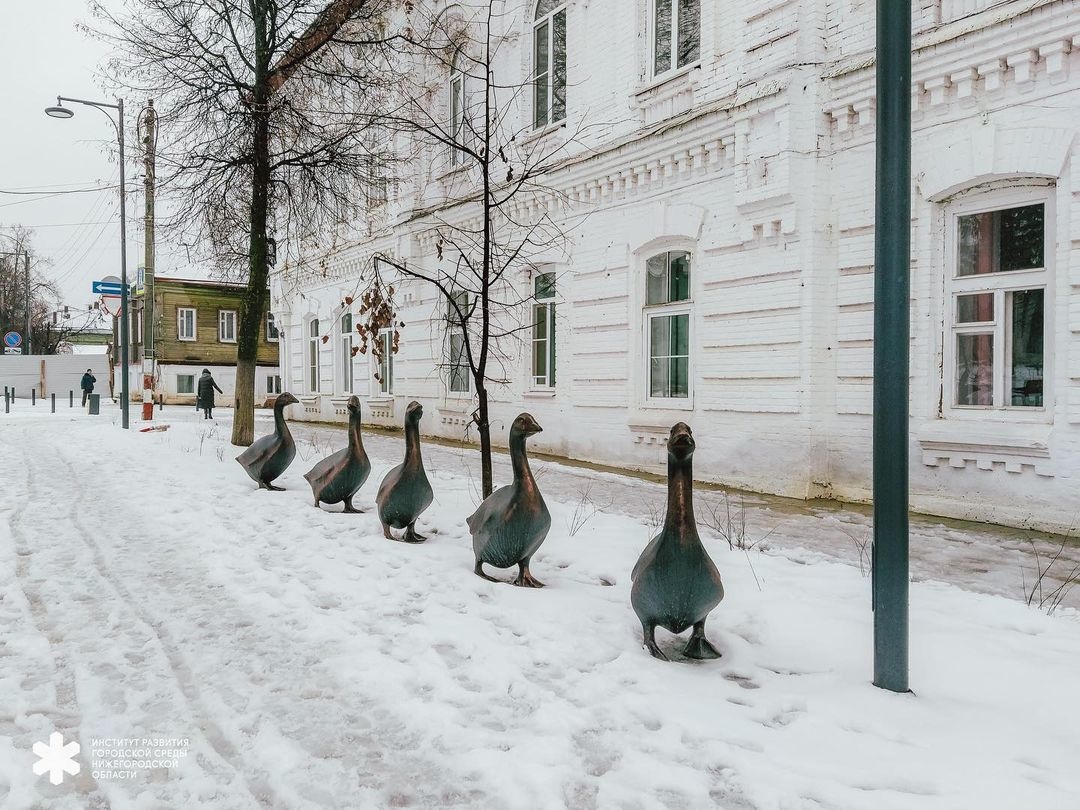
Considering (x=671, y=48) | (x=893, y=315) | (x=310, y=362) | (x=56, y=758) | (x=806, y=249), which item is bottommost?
(x=56, y=758)

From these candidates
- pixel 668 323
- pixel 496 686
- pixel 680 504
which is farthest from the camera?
pixel 668 323

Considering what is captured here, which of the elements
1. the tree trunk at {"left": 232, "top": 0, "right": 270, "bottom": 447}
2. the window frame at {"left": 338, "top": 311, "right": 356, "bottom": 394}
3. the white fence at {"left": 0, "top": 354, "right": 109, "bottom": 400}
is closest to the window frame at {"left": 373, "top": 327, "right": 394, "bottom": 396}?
the window frame at {"left": 338, "top": 311, "right": 356, "bottom": 394}

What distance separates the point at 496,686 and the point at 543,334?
9508 mm

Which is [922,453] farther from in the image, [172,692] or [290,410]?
[290,410]

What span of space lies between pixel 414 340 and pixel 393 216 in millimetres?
2941

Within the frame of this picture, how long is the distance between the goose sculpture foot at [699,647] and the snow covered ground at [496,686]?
0.19 feet

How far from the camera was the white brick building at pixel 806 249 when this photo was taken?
6.73m

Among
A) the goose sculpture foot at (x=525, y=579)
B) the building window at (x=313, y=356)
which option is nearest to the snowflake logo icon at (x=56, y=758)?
the goose sculpture foot at (x=525, y=579)

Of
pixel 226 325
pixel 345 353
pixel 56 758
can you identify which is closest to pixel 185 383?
pixel 226 325

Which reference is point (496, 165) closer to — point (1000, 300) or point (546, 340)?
point (546, 340)

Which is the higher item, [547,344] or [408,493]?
[547,344]

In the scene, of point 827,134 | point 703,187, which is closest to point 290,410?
point 703,187

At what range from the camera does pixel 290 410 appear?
21.5 metres

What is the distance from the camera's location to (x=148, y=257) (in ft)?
55.1
